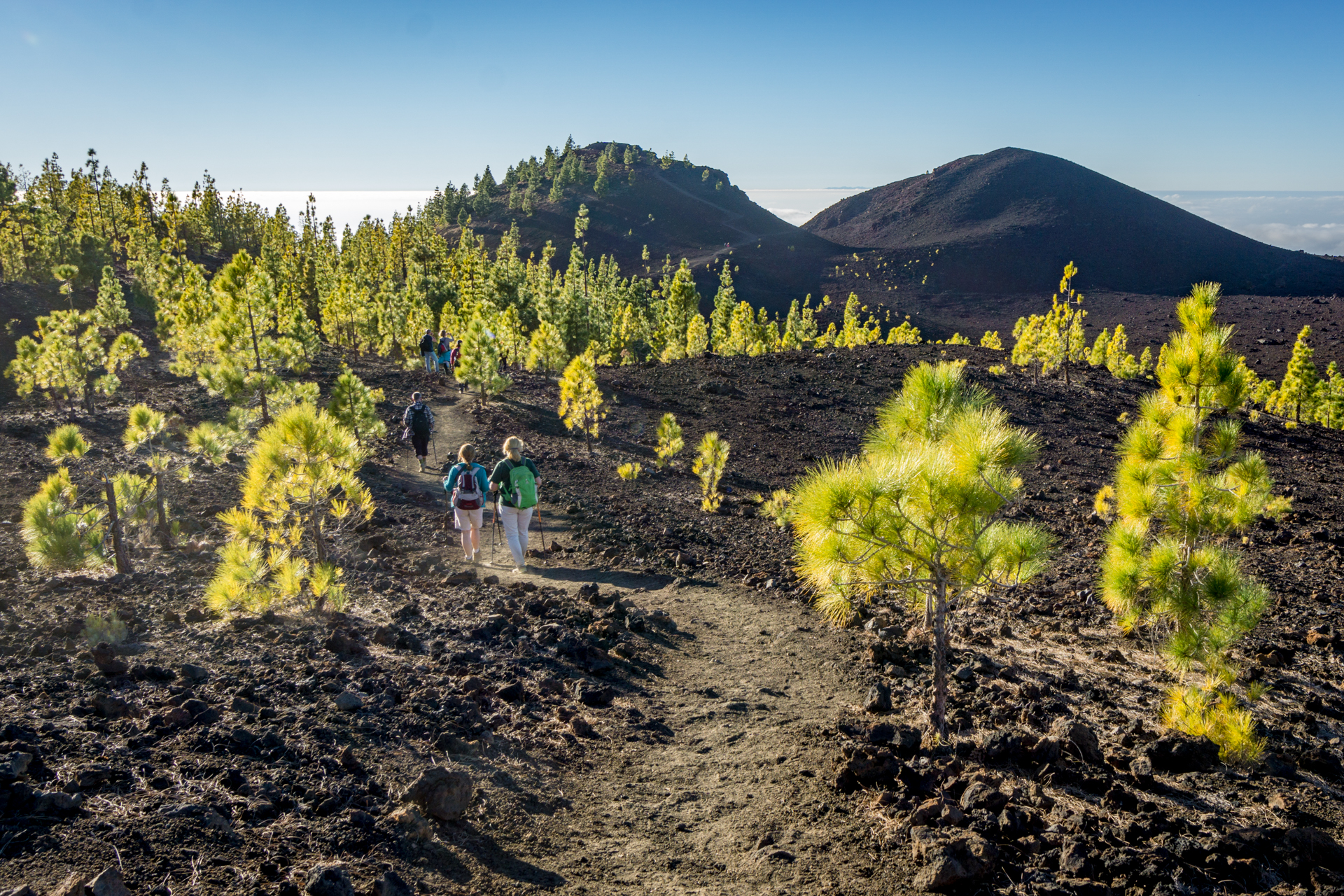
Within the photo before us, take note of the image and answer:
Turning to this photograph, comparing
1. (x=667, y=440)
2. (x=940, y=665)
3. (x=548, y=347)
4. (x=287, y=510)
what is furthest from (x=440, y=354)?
(x=940, y=665)

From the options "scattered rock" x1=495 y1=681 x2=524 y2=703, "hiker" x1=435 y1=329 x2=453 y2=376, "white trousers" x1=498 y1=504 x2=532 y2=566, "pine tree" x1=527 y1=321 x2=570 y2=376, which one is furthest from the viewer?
"hiker" x1=435 y1=329 x2=453 y2=376

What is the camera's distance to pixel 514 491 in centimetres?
834

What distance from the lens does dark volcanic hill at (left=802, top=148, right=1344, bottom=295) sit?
97938 mm

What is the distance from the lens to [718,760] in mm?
4773

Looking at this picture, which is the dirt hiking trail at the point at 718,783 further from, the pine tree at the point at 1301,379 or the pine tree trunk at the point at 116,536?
the pine tree at the point at 1301,379

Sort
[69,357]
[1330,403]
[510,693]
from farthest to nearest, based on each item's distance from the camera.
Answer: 1. [1330,403]
2. [69,357]
3. [510,693]

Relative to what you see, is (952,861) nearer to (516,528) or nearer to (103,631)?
(103,631)

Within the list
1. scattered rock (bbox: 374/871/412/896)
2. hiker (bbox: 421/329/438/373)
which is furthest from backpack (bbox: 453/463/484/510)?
hiker (bbox: 421/329/438/373)

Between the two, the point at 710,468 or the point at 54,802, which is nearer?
the point at 54,802

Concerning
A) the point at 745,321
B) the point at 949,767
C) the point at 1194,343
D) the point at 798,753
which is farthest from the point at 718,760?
the point at 745,321

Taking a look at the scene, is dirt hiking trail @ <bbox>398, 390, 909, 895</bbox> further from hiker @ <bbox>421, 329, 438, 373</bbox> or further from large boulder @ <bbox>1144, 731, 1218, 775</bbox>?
hiker @ <bbox>421, 329, 438, 373</bbox>

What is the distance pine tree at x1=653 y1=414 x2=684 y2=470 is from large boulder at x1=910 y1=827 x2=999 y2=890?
34.3 feet

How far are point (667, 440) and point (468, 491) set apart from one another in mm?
6034

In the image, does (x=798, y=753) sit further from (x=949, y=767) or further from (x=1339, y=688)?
(x=1339, y=688)
